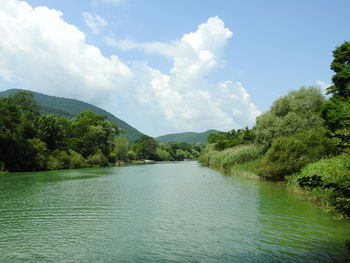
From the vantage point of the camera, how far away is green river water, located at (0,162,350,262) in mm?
12062

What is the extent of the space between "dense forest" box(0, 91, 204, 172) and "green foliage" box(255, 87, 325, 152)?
53832 mm

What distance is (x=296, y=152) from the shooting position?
110 feet

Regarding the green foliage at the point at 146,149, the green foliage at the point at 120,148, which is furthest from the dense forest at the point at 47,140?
the green foliage at the point at 146,149

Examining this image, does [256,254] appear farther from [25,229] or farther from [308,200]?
[308,200]

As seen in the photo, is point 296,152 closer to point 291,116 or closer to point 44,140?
point 291,116

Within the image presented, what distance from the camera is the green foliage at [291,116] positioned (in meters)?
41.5

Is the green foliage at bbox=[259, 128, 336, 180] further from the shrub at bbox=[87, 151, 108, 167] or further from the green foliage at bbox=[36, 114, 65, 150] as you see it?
the shrub at bbox=[87, 151, 108, 167]

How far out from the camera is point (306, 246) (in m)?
13.0

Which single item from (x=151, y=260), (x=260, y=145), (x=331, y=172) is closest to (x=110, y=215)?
(x=151, y=260)

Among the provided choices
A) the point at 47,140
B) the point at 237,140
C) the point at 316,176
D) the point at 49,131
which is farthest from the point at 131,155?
the point at 316,176

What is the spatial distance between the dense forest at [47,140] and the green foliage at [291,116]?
53832 millimetres

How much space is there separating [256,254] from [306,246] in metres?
2.54

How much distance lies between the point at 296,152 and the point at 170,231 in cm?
2274

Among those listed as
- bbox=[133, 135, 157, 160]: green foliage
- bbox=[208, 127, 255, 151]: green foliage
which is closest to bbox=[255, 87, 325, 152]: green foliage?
bbox=[208, 127, 255, 151]: green foliage
